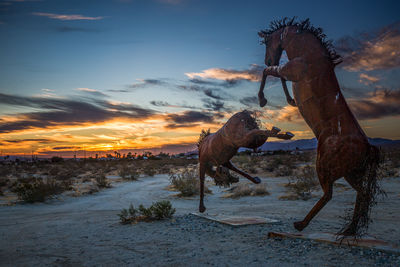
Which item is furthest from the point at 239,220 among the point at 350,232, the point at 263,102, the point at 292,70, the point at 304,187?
the point at 304,187

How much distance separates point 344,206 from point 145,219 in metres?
7.27

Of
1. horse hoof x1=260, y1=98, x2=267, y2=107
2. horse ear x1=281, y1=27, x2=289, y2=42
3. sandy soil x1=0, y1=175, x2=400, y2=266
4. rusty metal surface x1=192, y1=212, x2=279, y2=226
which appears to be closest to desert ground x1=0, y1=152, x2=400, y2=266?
sandy soil x1=0, y1=175, x2=400, y2=266

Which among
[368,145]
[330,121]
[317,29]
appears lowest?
[368,145]

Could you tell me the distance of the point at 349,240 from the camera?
5.75m

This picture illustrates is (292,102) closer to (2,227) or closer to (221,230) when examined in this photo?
(221,230)

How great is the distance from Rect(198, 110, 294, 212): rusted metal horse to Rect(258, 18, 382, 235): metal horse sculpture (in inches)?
29.8

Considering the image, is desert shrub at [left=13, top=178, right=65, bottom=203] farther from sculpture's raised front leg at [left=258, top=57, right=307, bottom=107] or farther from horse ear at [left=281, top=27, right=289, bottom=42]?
horse ear at [left=281, top=27, right=289, bottom=42]

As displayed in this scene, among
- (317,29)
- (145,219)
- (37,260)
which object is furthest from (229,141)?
(37,260)

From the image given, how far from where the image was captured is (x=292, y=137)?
6000mm

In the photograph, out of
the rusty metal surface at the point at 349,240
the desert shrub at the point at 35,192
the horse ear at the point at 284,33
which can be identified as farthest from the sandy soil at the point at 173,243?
the desert shrub at the point at 35,192

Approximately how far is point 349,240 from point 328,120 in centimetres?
223

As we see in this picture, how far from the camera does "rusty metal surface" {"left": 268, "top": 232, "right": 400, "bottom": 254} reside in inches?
209

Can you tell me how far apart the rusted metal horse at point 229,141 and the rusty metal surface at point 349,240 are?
1944 mm

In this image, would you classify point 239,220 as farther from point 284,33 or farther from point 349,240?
point 284,33
